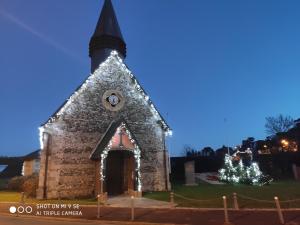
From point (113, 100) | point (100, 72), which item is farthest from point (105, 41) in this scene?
point (113, 100)

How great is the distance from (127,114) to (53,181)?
7050 millimetres

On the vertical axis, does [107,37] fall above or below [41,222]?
above

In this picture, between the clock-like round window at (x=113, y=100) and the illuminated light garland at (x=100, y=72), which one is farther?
the clock-like round window at (x=113, y=100)

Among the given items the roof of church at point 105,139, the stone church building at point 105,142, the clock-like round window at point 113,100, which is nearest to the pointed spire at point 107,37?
the stone church building at point 105,142

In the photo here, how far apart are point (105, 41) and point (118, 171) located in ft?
40.0

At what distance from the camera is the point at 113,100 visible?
2050 cm

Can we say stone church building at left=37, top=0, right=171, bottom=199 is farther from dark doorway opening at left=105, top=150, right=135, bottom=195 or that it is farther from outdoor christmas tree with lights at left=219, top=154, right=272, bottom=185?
outdoor christmas tree with lights at left=219, top=154, right=272, bottom=185

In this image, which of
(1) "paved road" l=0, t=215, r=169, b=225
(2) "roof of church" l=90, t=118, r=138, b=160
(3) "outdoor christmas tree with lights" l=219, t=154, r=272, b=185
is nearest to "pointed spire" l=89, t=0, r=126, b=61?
(2) "roof of church" l=90, t=118, r=138, b=160

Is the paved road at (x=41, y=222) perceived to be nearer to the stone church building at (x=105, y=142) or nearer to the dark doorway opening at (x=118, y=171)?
the stone church building at (x=105, y=142)

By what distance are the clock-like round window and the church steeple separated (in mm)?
4761

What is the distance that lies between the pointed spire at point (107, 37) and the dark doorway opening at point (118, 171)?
10586 mm

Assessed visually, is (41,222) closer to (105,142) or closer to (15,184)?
(105,142)

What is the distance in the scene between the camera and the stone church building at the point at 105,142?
1770 cm

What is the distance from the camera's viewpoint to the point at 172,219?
414 inches
